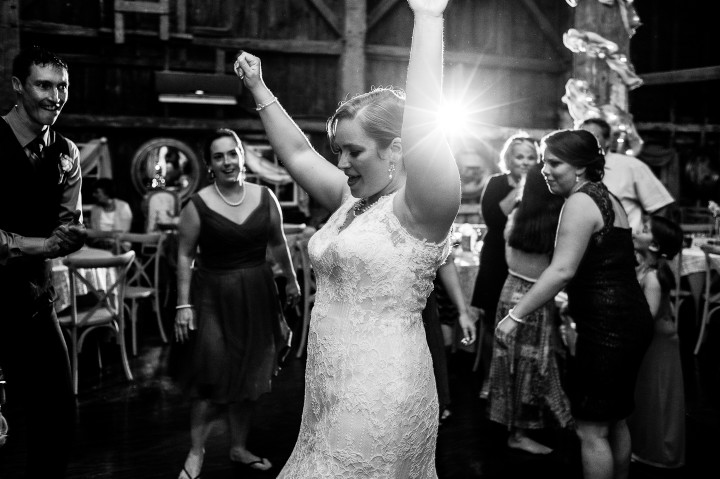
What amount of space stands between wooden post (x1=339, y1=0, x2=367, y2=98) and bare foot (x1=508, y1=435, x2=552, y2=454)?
721 centimetres

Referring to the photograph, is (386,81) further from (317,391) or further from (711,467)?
(317,391)

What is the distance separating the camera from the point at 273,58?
10.3 metres

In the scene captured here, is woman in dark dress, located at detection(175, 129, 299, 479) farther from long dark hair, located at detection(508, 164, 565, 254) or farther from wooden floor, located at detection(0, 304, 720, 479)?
long dark hair, located at detection(508, 164, 565, 254)

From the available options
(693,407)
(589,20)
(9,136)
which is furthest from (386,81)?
(9,136)

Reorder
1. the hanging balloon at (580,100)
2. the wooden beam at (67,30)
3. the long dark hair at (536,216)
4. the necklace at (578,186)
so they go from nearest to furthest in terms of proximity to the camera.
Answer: the necklace at (578,186) → the long dark hair at (536,216) → the hanging balloon at (580,100) → the wooden beam at (67,30)

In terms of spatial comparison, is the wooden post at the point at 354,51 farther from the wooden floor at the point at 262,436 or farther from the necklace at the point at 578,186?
the necklace at the point at 578,186

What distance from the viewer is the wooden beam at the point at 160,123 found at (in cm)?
936

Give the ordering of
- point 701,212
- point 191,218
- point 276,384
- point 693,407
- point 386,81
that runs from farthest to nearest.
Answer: point 701,212, point 386,81, point 276,384, point 693,407, point 191,218

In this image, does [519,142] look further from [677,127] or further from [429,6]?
[677,127]

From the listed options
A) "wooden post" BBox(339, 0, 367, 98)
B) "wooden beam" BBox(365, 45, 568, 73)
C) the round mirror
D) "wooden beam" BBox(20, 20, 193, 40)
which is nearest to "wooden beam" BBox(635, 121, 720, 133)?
"wooden beam" BBox(365, 45, 568, 73)

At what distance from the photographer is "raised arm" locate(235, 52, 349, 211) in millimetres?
1927

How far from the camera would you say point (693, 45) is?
13.2 meters

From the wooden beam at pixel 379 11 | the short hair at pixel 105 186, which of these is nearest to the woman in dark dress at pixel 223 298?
the short hair at pixel 105 186

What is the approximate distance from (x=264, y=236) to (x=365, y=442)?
1862 millimetres
